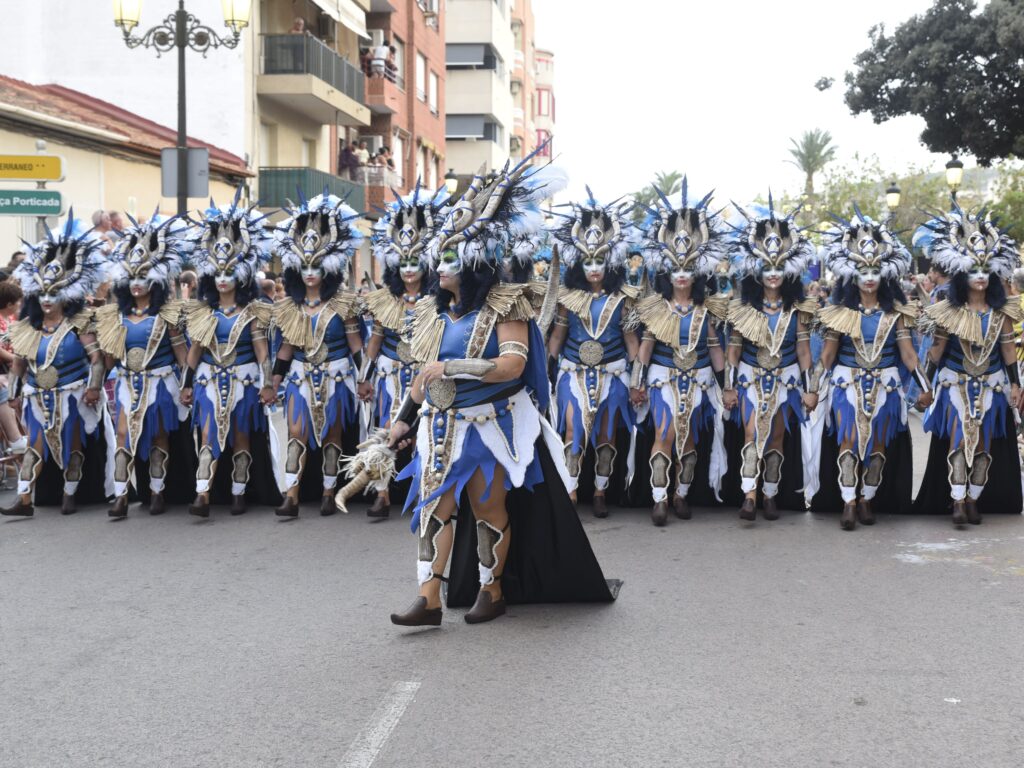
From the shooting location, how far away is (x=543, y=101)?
81.9 meters

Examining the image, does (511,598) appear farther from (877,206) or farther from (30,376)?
(877,206)

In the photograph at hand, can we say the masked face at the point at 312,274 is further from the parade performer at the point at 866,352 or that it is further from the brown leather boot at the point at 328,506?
the parade performer at the point at 866,352

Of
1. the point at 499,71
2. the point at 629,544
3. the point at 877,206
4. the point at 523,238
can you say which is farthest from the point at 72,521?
the point at 499,71

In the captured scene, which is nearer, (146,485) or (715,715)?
(715,715)

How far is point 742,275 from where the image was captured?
10047 mm

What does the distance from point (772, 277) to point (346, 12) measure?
22.6 meters

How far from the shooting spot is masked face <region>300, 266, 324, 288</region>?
1021 cm

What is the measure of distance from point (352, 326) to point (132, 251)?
176 centimetres

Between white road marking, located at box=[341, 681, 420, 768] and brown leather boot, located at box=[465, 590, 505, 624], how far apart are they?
1.08 meters

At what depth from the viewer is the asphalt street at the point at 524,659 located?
16.1 ft

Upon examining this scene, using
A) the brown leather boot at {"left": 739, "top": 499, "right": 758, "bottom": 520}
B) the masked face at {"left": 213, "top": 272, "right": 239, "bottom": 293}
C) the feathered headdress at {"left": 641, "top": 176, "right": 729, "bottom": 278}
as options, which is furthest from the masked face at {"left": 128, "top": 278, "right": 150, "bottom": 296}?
the brown leather boot at {"left": 739, "top": 499, "right": 758, "bottom": 520}

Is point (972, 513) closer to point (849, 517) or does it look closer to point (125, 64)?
point (849, 517)

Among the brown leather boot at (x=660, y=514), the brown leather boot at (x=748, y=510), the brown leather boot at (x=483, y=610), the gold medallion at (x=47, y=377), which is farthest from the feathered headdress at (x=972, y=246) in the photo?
the gold medallion at (x=47, y=377)

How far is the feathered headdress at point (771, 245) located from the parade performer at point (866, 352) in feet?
0.87
